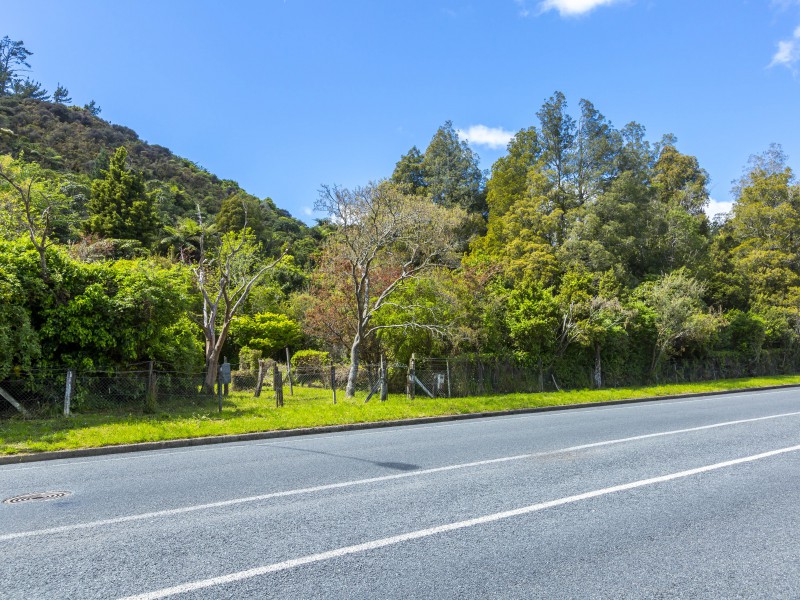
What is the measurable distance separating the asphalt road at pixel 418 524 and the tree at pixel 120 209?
35272 mm

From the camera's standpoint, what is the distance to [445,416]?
14.6 meters

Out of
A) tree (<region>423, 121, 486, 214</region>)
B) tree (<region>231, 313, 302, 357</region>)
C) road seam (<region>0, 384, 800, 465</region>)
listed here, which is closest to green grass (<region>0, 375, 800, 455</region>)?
road seam (<region>0, 384, 800, 465</region>)

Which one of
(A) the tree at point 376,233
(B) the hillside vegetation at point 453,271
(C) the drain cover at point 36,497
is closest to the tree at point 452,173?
(B) the hillside vegetation at point 453,271

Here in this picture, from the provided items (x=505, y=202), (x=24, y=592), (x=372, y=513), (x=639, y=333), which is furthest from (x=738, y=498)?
(x=505, y=202)

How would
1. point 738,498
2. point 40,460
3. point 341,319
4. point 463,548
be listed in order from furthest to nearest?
point 341,319 → point 40,460 → point 738,498 → point 463,548

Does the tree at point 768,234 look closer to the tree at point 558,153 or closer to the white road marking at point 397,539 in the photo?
the tree at point 558,153

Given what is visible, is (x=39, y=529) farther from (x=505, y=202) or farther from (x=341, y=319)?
(x=505, y=202)

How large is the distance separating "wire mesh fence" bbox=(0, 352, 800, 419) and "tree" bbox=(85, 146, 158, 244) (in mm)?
22773

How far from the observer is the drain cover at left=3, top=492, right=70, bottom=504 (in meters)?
6.16

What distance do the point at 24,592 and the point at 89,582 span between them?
39 centimetres

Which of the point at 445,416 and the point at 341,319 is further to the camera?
the point at 341,319

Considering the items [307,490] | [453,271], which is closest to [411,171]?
[453,271]

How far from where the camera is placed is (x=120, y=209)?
133 ft

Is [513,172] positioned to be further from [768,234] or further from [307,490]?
[307,490]
